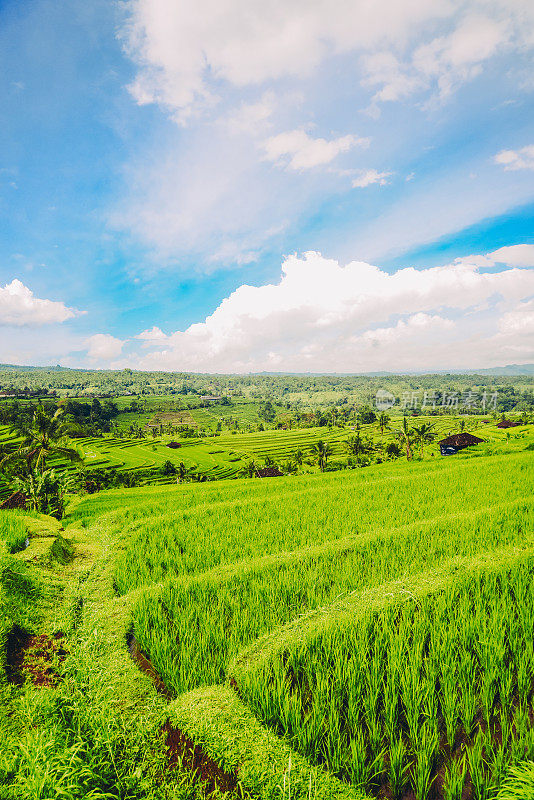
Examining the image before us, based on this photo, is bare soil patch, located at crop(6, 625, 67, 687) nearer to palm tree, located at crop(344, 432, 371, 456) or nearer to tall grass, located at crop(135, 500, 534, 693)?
tall grass, located at crop(135, 500, 534, 693)

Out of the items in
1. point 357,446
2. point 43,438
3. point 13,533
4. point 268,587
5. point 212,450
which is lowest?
point 212,450

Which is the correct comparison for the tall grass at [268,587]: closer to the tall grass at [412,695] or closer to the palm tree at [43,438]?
the tall grass at [412,695]

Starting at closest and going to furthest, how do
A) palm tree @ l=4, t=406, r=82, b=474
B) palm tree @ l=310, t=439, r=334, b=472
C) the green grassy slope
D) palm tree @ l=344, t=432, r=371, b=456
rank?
the green grassy slope → palm tree @ l=4, t=406, r=82, b=474 → palm tree @ l=310, t=439, r=334, b=472 → palm tree @ l=344, t=432, r=371, b=456

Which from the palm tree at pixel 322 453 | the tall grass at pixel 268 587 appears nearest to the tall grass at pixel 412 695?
the tall grass at pixel 268 587

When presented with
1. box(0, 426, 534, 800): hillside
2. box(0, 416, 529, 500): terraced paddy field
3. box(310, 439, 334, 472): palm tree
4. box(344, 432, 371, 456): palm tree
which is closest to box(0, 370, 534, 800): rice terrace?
box(0, 426, 534, 800): hillside

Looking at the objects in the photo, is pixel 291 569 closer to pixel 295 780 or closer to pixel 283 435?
pixel 295 780

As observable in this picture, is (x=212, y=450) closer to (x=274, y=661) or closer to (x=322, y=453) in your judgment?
(x=322, y=453)

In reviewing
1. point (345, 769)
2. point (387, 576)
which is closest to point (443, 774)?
point (345, 769)

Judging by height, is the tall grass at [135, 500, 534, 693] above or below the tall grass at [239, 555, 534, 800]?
below

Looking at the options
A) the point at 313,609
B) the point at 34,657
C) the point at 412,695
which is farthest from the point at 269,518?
the point at 412,695
